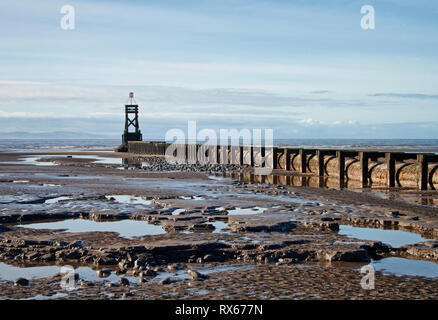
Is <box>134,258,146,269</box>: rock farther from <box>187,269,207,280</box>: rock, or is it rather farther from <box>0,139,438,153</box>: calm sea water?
<box>0,139,438,153</box>: calm sea water

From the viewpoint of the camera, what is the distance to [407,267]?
696 cm

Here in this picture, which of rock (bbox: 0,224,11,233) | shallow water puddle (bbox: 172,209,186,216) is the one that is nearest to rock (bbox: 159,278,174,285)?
rock (bbox: 0,224,11,233)

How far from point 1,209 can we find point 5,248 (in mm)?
4055

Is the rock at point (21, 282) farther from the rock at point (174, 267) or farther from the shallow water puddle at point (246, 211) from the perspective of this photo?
the shallow water puddle at point (246, 211)

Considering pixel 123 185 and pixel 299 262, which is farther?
pixel 123 185

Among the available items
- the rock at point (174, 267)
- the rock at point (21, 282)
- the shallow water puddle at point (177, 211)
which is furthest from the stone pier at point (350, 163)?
the rock at point (21, 282)

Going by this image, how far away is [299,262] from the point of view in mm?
7289

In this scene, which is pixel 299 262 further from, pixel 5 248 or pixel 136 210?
pixel 136 210

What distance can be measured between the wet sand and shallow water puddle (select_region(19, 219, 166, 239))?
0.04 meters

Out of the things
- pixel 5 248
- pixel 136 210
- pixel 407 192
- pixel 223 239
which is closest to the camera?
pixel 5 248

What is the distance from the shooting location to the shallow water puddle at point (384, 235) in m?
8.58

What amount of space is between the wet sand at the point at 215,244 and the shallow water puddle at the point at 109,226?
4 centimetres

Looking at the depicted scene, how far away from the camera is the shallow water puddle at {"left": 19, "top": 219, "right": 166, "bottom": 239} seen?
924cm
